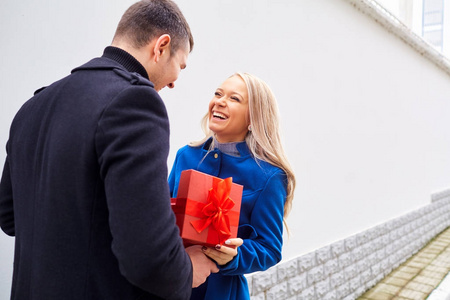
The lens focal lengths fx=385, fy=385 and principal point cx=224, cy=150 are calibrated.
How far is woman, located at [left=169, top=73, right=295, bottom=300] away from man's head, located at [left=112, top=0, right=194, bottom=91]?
0.53 meters

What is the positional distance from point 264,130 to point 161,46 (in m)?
0.70

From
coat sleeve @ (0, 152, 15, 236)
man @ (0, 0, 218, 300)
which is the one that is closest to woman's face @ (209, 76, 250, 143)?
man @ (0, 0, 218, 300)

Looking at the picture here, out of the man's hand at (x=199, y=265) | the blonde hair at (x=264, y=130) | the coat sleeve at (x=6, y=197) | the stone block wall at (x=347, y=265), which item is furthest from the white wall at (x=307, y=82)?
the man's hand at (x=199, y=265)

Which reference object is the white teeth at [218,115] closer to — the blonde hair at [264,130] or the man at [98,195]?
the blonde hair at [264,130]

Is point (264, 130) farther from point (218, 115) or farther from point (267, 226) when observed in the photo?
point (267, 226)

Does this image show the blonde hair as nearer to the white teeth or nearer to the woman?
the woman

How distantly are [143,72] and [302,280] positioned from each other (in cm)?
334

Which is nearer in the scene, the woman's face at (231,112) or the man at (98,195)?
the man at (98,195)

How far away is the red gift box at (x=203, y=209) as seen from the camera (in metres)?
1.35

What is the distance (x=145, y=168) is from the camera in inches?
39.5

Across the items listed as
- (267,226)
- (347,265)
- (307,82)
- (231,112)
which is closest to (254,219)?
(267,226)

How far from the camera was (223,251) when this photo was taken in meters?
1.41

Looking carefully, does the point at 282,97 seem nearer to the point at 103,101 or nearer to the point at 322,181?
the point at 322,181

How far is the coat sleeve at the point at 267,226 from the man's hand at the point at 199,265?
206 millimetres
